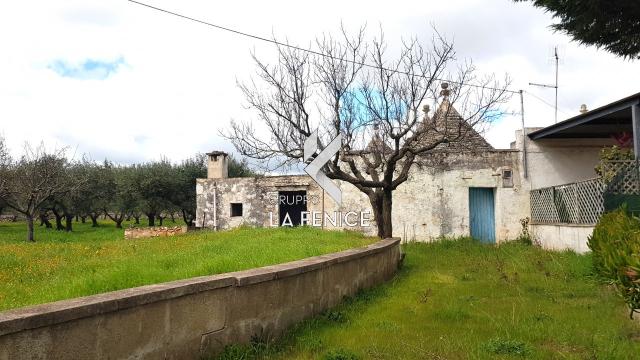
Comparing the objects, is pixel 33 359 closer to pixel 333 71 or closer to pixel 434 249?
pixel 333 71

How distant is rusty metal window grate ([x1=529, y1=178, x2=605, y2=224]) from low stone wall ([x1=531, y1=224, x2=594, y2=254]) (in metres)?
0.23

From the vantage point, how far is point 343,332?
5359mm

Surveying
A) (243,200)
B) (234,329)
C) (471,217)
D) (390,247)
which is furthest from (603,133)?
(234,329)

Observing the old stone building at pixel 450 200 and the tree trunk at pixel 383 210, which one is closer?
the tree trunk at pixel 383 210

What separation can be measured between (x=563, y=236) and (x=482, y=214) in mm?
4495

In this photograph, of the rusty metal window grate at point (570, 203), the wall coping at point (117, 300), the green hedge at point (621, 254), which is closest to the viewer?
the wall coping at point (117, 300)

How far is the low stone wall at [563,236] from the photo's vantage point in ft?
40.8

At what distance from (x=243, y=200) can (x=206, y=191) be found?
2.01 m

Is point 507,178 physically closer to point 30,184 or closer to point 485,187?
point 485,187

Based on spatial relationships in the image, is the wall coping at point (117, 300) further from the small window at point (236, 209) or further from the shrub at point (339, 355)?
the small window at point (236, 209)

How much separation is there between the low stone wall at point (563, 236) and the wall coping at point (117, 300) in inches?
357

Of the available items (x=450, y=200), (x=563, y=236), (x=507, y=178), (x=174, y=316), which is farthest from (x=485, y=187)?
(x=174, y=316)

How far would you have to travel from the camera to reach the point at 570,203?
13992mm

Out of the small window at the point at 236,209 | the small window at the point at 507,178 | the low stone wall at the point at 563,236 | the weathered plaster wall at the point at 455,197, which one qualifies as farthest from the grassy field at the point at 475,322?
the small window at the point at 236,209
